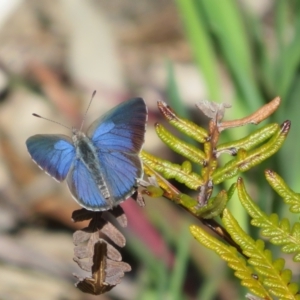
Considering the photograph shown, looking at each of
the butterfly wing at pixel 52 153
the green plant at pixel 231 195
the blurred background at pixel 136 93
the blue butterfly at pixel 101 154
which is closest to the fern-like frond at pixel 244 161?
the green plant at pixel 231 195

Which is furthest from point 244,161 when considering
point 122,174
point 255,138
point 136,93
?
point 136,93

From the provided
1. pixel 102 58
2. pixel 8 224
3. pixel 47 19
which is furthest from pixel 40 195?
pixel 47 19

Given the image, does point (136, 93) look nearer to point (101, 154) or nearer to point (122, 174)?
point (101, 154)

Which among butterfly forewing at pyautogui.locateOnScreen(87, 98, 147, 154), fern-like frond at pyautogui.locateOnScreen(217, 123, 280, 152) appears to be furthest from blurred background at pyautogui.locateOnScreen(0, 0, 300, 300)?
fern-like frond at pyautogui.locateOnScreen(217, 123, 280, 152)

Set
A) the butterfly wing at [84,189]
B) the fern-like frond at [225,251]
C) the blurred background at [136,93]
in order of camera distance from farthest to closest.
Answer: the blurred background at [136,93] → the butterfly wing at [84,189] → the fern-like frond at [225,251]

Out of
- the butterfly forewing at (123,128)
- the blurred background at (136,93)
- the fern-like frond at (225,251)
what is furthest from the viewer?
the blurred background at (136,93)

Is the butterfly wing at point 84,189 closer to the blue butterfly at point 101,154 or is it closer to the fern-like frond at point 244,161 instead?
the blue butterfly at point 101,154
